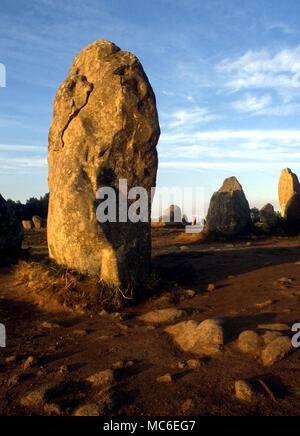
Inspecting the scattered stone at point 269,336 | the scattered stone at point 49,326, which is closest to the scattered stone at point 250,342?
Result: the scattered stone at point 269,336

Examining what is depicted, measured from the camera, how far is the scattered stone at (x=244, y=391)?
3547 millimetres

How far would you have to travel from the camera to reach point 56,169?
7.63m

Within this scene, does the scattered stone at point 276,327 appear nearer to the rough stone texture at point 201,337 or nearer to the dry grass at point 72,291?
the rough stone texture at point 201,337

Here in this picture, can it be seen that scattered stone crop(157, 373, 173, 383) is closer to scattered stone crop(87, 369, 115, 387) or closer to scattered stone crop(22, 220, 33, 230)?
scattered stone crop(87, 369, 115, 387)

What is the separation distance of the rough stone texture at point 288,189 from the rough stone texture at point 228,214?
8.41 ft

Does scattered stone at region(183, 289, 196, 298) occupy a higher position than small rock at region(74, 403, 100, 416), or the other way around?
scattered stone at region(183, 289, 196, 298)

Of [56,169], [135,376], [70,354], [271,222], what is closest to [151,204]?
[56,169]

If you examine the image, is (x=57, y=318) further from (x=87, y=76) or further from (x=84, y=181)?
(x=87, y=76)

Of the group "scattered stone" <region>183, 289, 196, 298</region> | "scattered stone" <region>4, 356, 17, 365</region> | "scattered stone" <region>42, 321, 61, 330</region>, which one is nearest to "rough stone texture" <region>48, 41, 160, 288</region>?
"scattered stone" <region>183, 289, 196, 298</region>

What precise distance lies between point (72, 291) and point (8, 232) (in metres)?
4.26

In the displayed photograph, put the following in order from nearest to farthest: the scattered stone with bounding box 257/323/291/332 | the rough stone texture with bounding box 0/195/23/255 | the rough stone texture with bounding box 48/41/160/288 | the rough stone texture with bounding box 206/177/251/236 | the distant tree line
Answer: the scattered stone with bounding box 257/323/291/332
the rough stone texture with bounding box 48/41/160/288
the rough stone texture with bounding box 0/195/23/255
the rough stone texture with bounding box 206/177/251/236
the distant tree line

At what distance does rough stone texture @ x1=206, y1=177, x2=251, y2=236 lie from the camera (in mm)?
16453

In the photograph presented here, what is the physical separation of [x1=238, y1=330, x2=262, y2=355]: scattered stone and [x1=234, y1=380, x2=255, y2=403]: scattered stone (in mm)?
779

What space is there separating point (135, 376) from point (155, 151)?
4206 mm
